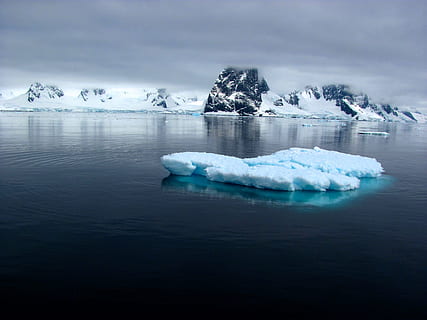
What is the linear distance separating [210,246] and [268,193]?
9517mm

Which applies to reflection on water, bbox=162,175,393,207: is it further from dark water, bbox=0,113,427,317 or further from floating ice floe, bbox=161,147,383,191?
floating ice floe, bbox=161,147,383,191

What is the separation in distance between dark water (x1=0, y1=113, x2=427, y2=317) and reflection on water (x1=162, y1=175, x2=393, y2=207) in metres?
0.08

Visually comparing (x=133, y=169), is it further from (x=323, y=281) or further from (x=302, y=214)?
(x=323, y=281)

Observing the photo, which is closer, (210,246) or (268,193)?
(210,246)

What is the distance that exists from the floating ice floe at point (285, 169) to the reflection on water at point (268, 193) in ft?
1.68

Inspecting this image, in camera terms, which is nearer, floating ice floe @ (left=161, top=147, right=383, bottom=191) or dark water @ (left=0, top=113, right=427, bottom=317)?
dark water @ (left=0, top=113, right=427, bottom=317)

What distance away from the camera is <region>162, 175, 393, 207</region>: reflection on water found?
2094cm

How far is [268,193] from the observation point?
22.7 meters


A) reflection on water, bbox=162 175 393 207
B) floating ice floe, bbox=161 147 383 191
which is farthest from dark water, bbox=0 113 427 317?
floating ice floe, bbox=161 147 383 191

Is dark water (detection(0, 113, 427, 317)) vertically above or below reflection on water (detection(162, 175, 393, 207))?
below

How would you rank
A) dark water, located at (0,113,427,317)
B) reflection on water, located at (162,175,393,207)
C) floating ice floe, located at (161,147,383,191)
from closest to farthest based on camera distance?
dark water, located at (0,113,427,317) < reflection on water, located at (162,175,393,207) < floating ice floe, located at (161,147,383,191)

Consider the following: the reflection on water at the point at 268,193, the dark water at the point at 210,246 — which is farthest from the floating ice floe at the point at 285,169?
the dark water at the point at 210,246

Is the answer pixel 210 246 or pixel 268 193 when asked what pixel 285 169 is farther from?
pixel 210 246

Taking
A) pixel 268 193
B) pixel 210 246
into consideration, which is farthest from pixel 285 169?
pixel 210 246
